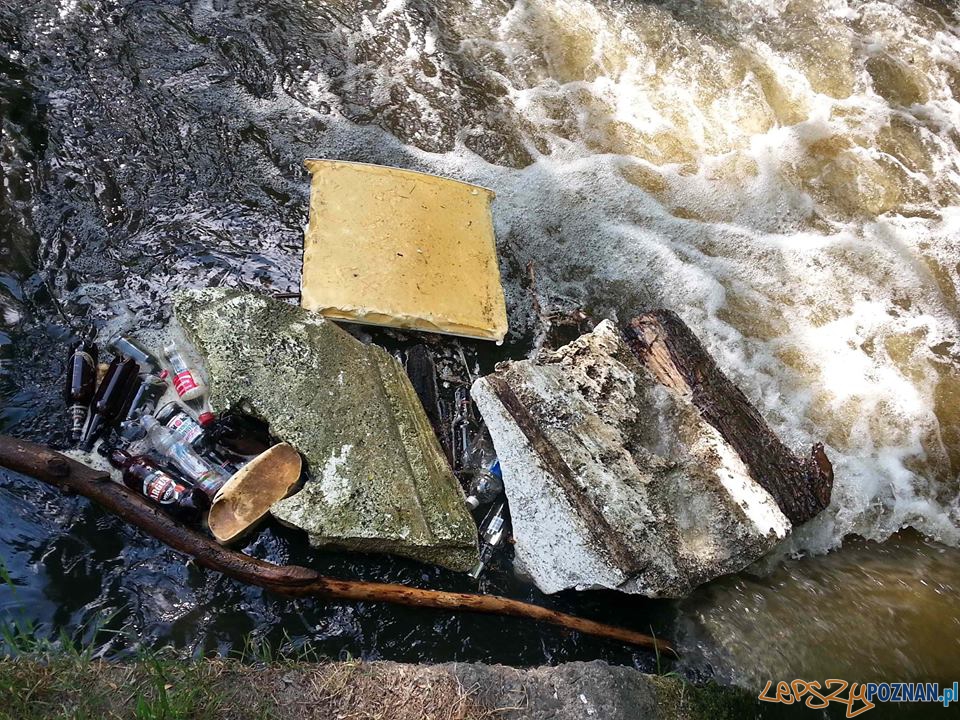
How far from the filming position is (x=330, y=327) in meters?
3.26

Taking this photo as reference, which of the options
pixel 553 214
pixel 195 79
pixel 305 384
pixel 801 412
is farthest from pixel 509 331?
pixel 195 79

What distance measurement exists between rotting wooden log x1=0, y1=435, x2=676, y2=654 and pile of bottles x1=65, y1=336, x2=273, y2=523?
0.50ft

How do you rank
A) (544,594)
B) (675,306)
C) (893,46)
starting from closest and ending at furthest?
1. (544,594)
2. (675,306)
3. (893,46)

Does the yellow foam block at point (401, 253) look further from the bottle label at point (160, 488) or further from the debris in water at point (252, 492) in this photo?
the bottle label at point (160, 488)

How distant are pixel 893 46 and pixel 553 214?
3651 mm

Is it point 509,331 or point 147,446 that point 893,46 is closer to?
point 509,331

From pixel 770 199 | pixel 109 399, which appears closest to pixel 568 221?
pixel 770 199

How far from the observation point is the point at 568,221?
4285 millimetres

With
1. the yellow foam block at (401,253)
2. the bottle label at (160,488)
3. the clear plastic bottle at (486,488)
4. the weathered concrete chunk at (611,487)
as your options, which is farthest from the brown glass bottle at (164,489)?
the weathered concrete chunk at (611,487)

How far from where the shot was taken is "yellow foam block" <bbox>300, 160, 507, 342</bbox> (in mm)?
3402

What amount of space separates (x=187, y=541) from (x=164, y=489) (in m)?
0.25

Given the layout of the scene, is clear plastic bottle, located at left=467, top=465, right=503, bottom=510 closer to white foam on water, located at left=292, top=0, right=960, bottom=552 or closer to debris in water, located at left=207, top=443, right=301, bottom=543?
debris in water, located at left=207, top=443, right=301, bottom=543

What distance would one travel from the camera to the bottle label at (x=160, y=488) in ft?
9.15

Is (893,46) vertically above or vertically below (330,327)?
above
